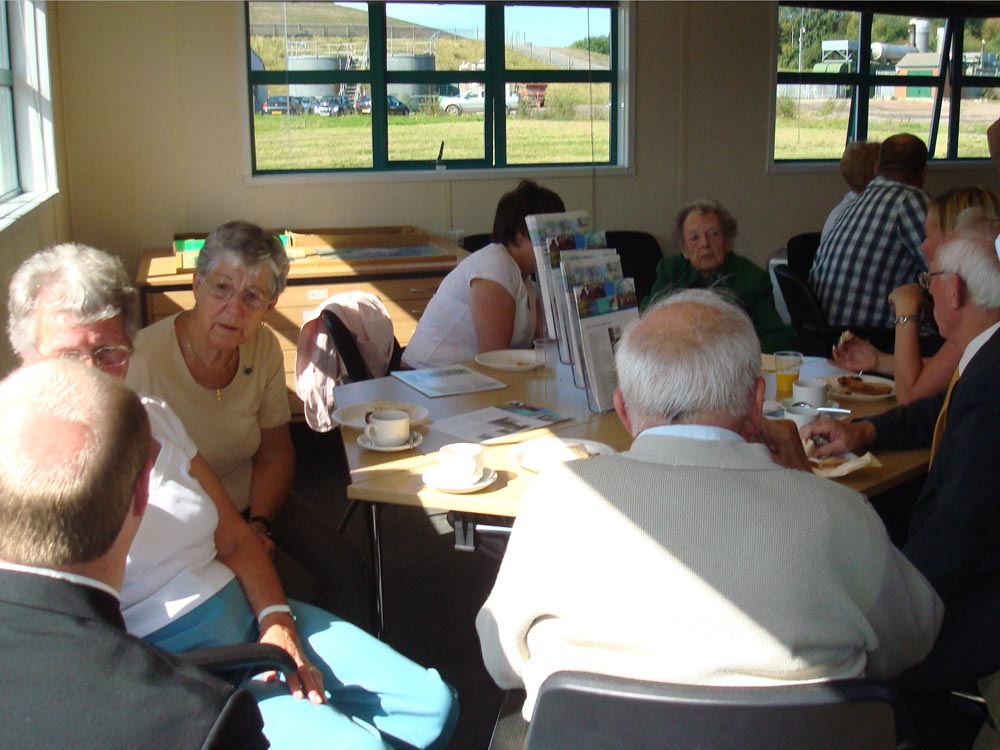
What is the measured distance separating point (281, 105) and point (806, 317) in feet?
11.2

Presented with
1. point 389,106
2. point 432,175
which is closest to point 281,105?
point 389,106

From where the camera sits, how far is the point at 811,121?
725 cm

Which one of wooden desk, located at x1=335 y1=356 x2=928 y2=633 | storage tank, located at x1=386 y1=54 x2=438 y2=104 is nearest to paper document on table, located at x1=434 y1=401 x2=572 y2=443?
wooden desk, located at x1=335 y1=356 x2=928 y2=633

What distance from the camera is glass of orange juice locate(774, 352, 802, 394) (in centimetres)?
280

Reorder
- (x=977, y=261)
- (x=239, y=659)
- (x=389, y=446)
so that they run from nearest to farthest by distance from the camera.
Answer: (x=239, y=659) < (x=977, y=261) < (x=389, y=446)

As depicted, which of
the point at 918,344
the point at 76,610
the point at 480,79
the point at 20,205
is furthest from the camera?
the point at 480,79

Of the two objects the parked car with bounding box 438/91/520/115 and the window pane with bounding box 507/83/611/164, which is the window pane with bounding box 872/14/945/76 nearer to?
the window pane with bounding box 507/83/611/164

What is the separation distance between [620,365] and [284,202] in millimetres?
4852

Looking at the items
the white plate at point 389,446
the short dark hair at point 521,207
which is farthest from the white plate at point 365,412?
the short dark hair at point 521,207

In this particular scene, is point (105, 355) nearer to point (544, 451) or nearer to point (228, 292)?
point (228, 292)

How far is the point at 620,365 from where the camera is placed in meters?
1.52

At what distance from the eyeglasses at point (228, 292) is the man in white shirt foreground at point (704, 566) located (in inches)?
49.7

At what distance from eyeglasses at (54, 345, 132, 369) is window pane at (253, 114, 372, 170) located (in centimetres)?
430

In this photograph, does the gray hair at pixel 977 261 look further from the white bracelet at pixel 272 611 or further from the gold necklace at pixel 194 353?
the gold necklace at pixel 194 353
